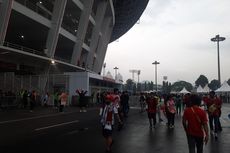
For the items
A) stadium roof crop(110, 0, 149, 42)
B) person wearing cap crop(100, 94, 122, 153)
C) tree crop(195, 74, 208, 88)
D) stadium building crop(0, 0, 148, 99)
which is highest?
stadium roof crop(110, 0, 149, 42)

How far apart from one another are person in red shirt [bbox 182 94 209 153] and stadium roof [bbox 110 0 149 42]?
57913 millimetres

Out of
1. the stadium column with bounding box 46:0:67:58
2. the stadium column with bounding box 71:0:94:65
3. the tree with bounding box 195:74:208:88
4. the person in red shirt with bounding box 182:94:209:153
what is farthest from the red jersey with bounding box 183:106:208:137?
the tree with bounding box 195:74:208:88

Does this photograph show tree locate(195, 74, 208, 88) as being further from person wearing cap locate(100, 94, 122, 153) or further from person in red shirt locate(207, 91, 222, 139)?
person wearing cap locate(100, 94, 122, 153)

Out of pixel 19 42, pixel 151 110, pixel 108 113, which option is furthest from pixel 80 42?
pixel 108 113

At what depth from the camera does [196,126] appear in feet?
22.8

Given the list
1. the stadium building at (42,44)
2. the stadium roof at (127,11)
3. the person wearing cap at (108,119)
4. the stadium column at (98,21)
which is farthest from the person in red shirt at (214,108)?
the stadium roof at (127,11)

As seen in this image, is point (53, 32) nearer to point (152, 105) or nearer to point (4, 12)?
point (4, 12)

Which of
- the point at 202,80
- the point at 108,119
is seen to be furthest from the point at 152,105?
the point at 202,80

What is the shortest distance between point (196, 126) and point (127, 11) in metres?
65.8

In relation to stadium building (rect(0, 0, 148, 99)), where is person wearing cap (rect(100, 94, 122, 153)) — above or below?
below

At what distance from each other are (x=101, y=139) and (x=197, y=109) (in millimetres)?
5779

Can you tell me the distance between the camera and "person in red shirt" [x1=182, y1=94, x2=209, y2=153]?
693 centimetres

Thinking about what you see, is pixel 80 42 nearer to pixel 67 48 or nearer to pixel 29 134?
pixel 67 48

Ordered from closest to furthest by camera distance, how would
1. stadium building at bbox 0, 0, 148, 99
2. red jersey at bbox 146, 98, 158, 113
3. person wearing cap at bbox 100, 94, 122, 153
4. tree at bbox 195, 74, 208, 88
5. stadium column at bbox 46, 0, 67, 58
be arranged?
person wearing cap at bbox 100, 94, 122, 153, red jersey at bbox 146, 98, 158, 113, stadium building at bbox 0, 0, 148, 99, stadium column at bbox 46, 0, 67, 58, tree at bbox 195, 74, 208, 88
